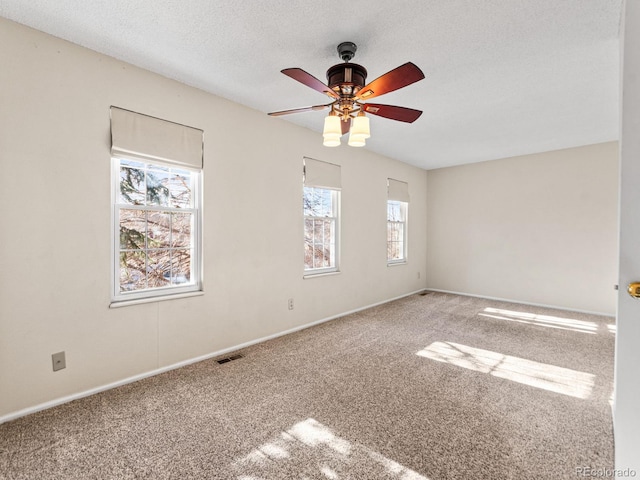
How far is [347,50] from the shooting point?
2.21 m

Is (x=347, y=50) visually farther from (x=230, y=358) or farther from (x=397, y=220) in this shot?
Answer: (x=397, y=220)

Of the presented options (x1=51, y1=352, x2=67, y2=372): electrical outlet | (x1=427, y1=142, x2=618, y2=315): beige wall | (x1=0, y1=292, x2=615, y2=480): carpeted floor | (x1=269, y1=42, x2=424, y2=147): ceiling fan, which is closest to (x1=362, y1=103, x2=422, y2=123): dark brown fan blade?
(x1=269, y1=42, x2=424, y2=147): ceiling fan

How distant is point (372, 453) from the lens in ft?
5.69

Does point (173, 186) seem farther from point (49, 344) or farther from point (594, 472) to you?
point (594, 472)

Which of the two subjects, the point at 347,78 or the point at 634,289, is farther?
the point at 347,78

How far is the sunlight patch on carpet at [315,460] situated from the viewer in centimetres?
158

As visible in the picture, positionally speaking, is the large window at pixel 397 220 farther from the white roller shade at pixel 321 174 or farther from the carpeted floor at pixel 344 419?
the carpeted floor at pixel 344 419

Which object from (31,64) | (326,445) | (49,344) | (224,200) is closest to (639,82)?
(326,445)

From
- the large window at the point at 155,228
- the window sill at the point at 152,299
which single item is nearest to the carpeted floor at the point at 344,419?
the window sill at the point at 152,299

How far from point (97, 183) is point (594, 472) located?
3.58 meters

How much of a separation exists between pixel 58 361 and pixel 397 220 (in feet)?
16.7

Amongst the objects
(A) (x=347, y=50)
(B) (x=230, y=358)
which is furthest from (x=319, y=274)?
(A) (x=347, y=50)

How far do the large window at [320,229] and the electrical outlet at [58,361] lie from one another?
2551 millimetres

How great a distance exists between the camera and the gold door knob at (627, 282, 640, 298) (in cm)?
123
